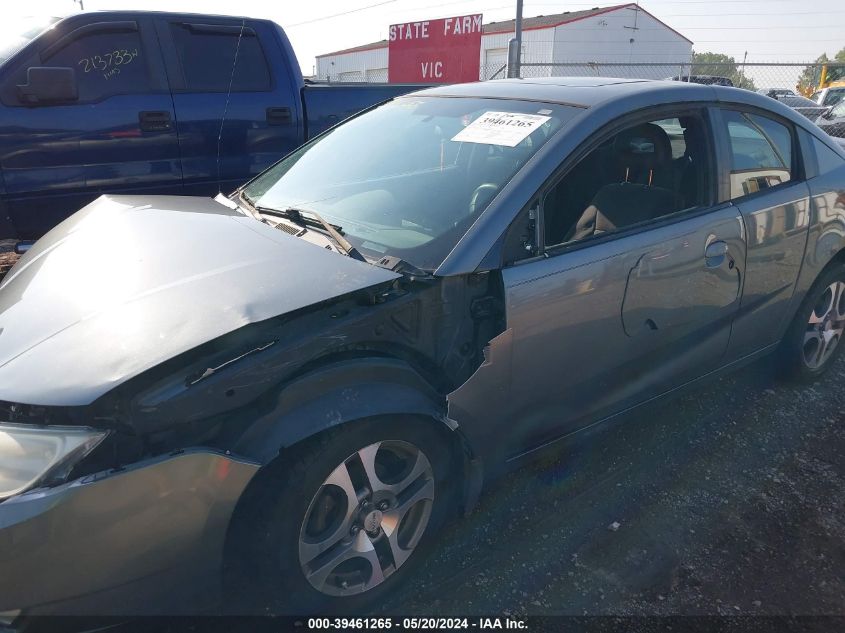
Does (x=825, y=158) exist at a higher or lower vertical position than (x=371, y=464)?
higher

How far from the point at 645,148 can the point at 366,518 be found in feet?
7.35

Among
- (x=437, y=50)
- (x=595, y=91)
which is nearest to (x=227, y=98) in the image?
(x=595, y=91)

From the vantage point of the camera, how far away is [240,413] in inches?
74.8

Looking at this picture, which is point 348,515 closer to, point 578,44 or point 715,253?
point 715,253

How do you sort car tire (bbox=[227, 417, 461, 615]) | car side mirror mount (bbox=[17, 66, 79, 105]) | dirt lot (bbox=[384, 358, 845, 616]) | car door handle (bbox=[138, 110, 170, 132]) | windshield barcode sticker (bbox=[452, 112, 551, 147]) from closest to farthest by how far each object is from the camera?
car tire (bbox=[227, 417, 461, 615]) < dirt lot (bbox=[384, 358, 845, 616]) < windshield barcode sticker (bbox=[452, 112, 551, 147]) < car side mirror mount (bbox=[17, 66, 79, 105]) < car door handle (bbox=[138, 110, 170, 132])

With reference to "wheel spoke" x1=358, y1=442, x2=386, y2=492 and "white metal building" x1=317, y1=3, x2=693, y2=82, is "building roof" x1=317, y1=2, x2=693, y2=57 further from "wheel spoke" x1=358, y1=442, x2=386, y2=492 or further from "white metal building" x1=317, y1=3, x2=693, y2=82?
"wheel spoke" x1=358, y1=442, x2=386, y2=492

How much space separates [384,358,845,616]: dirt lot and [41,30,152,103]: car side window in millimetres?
3927

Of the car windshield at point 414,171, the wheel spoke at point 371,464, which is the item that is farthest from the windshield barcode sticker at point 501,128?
the wheel spoke at point 371,464

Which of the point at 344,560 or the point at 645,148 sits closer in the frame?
the point at 344,560

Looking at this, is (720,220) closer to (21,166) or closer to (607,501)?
(607,501)

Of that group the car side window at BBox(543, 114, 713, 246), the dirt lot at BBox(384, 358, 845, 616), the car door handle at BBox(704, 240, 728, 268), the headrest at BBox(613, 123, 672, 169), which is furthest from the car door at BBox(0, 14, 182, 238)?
the car door handle at BBox(704, 240, 728, 268)

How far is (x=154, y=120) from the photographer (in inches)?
188

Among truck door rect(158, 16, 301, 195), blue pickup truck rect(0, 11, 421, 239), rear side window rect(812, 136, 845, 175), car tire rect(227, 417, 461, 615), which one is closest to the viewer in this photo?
car tire rect(227, 417, 461, 615)

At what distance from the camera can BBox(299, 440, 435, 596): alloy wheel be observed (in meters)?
2.07
